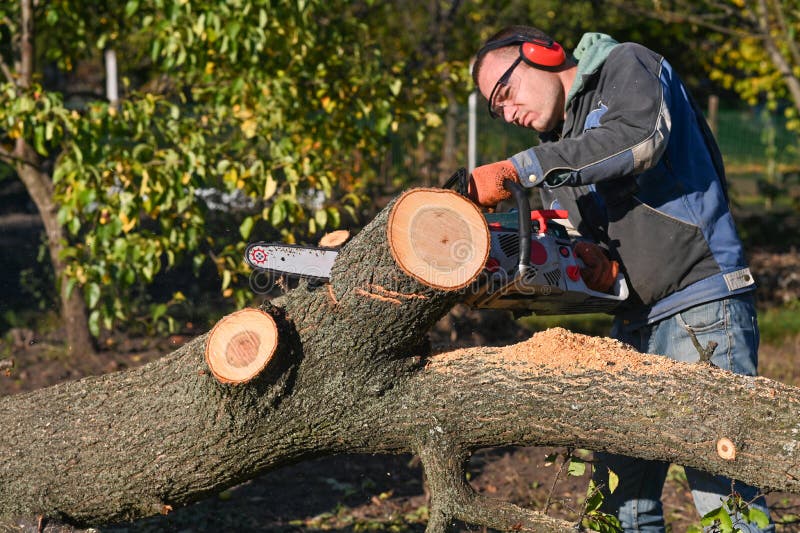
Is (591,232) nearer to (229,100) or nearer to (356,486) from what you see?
(356,486)

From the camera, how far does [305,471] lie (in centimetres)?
453

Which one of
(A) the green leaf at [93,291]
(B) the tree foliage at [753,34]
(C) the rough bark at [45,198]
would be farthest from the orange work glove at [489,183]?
(B) the tree foliage at [753,34]

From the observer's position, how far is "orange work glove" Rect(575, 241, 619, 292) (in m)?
2.55

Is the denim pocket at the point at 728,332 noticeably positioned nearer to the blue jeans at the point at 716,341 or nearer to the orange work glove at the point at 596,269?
the blue jeans at the point at 716,341

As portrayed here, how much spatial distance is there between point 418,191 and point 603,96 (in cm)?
65

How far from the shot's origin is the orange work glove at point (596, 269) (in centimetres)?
255

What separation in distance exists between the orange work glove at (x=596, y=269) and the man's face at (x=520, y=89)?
1.35 feet

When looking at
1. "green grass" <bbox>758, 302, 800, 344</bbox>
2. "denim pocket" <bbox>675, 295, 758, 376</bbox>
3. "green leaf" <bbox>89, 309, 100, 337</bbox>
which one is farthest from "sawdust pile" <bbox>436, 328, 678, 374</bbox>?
"green grass" <bbox>758, 302, 800, 344</bbox>

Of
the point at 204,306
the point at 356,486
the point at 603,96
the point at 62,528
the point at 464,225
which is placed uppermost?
the point at 603,96

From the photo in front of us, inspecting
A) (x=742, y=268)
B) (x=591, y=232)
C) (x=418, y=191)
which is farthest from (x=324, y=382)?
(x=742, y=268)

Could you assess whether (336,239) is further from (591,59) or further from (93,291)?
(93,291)

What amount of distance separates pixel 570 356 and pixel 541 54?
34.7 inches

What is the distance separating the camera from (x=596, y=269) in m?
2.55

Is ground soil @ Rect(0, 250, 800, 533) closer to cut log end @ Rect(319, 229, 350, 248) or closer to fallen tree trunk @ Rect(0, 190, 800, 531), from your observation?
fallen tree trunk @ Rect(0, 190, 800, 531)
